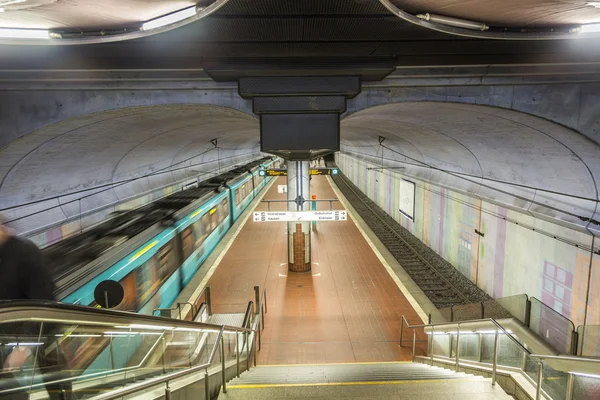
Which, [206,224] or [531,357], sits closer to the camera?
[531,357]

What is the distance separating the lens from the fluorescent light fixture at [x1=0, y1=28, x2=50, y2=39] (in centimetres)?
254

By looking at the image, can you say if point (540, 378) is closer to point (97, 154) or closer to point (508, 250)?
point (508, 250)

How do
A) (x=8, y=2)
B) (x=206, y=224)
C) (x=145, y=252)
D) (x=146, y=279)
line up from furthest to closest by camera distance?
(x=206, y=224)
(x=146, y=279)
(x=145, y=252)
(x=8, y=2)

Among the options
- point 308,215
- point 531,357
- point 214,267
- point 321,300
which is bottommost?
point 321,300

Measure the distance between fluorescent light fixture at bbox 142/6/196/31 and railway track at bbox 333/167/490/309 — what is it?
8.19m

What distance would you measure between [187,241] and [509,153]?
6995 millimetres

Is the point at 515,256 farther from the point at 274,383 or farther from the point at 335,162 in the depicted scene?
the point at 335,162

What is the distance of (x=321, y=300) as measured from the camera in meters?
9.17

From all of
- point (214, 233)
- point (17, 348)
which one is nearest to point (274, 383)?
point (17, 348)

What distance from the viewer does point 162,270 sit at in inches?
300

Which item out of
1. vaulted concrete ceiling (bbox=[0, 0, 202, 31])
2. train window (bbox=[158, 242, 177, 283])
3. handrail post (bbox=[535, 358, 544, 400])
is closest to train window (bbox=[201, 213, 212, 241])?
train window (bbox=[158, 242, 177, 283])

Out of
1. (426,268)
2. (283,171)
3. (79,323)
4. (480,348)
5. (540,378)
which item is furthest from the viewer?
(426,268)

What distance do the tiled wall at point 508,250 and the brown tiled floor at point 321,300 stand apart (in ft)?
6.71

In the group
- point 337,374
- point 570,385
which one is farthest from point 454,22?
point 337,374
